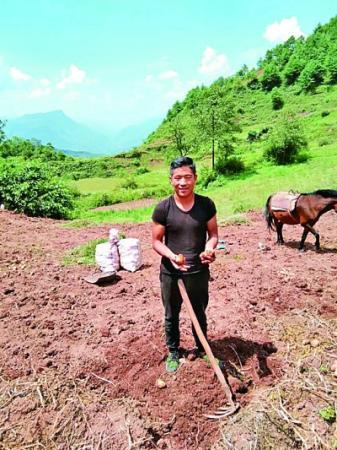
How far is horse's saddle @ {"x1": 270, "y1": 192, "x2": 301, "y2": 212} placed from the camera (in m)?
7.57

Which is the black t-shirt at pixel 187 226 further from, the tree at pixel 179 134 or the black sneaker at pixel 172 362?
the tree at pixel 179 134

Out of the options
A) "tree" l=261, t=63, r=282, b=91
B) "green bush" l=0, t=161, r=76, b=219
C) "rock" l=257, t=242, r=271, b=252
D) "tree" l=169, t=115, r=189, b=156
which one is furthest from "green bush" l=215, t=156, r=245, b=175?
"tree" l=261, t=63, r=282, b=91

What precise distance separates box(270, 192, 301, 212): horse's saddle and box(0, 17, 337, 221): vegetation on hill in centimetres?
545

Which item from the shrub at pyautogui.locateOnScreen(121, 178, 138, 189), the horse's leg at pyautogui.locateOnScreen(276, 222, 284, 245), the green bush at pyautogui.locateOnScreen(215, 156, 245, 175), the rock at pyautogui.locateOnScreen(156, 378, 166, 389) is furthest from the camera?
the shrub at pyautogui.locateOnScreen(121, 178, 138, 189)

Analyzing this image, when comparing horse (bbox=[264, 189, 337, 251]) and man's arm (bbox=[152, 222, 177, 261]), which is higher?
man's arm (bbox=[152, 222, 177, 261])

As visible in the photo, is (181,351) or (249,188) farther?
(249,188)

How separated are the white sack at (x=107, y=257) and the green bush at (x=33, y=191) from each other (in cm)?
932

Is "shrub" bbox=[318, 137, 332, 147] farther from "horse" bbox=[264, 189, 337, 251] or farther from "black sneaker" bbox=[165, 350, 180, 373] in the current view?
"black sneaker" bbox=[165, 350, 180, 373]

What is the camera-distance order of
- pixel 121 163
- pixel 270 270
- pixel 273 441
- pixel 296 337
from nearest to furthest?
pixel 273 441
pixel 296 337
pixel 270 270
pixel 121 163

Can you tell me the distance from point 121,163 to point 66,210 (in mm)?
31793

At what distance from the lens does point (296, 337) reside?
4574 millimetres

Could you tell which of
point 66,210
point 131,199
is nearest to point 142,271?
point 66,210

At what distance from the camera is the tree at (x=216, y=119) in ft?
85.9

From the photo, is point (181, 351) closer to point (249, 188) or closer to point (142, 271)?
point (142, 271)
